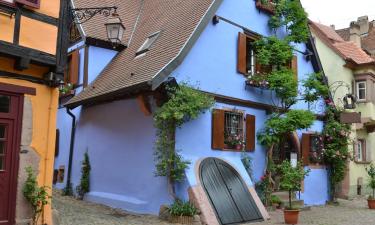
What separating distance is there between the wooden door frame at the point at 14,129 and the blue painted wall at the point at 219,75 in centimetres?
408

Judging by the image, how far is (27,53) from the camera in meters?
7.88

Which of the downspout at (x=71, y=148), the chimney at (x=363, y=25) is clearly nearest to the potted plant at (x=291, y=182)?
the downspout at (x=71, y=148)

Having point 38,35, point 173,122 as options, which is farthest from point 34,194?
point 173,122

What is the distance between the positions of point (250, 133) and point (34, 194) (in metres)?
7.01

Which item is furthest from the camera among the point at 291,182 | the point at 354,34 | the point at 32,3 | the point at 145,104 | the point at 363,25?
the point at 363,25

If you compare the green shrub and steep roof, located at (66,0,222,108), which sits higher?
steep roof, located at (66,0,222,108)

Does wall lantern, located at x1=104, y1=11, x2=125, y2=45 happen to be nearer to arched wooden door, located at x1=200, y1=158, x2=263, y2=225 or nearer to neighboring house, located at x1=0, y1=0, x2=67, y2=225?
neighboring house, located at x1=0, y1=0, x2=67, y2=225

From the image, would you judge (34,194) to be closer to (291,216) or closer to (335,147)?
(291,216)

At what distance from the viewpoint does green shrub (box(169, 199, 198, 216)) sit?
32.5 feet

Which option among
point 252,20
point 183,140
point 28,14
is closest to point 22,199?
point 28,14

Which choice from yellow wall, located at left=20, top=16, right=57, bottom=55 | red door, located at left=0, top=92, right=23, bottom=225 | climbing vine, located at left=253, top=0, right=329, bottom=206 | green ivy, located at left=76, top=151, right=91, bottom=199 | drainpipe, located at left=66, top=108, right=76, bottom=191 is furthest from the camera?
drainpipe, located at left=66, top=108, right=76, bottom=191

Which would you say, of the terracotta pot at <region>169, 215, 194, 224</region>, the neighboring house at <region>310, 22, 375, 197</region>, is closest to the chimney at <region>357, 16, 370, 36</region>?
the neighboring house at <region>310, 22, 375, 197</region>

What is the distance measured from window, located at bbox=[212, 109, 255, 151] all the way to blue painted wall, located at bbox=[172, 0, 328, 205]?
180 millimetres

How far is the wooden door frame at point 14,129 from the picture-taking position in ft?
25.4
